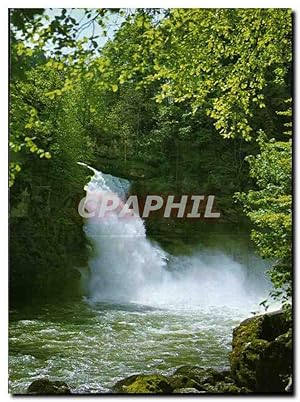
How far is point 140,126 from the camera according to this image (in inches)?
141

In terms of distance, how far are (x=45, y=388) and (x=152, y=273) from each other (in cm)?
82

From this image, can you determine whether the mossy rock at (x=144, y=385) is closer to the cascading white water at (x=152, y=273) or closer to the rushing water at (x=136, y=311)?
the rushing water at (x=136, y=311)

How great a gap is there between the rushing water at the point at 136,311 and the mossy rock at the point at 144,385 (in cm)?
4

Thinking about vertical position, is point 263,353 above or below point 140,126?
below

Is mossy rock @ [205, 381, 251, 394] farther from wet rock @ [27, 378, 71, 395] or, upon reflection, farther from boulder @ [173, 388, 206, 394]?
wet rock @ [27, 378, 71, 395]

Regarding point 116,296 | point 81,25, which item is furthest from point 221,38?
point 116,296

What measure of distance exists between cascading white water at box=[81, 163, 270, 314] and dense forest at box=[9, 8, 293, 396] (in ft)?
0.24

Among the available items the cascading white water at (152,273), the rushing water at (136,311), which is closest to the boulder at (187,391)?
the rushing water at (136,311)

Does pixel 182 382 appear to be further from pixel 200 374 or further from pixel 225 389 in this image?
pixel 225 389

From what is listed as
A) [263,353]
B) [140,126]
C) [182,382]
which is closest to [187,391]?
[182,382]

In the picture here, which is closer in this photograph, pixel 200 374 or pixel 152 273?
pixel 200 374

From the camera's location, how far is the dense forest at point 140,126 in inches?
135

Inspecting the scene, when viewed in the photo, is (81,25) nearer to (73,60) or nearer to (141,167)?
(73,60)
